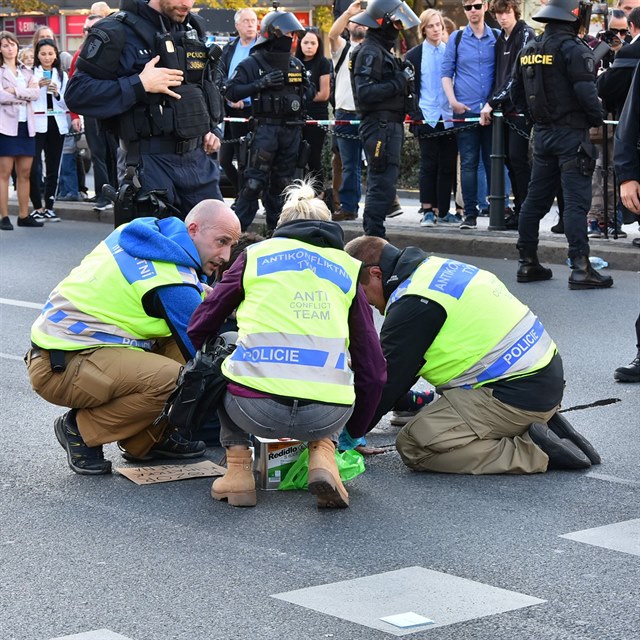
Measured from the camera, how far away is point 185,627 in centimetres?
393

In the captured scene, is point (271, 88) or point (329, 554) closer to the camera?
point (329, 554)

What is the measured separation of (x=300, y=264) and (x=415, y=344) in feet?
2.38

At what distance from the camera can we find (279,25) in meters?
12.1

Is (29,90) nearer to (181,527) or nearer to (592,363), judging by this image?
(592,363)

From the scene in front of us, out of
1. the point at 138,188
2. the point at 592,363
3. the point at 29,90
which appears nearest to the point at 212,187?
the point at 138,188

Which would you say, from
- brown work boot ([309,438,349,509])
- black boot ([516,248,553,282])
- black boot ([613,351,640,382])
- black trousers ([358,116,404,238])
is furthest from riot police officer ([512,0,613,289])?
brown work boot ([309,438,349,509])

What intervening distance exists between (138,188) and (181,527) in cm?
332

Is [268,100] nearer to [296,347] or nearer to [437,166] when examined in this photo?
[437,166]

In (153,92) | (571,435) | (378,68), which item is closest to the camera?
(571,435)

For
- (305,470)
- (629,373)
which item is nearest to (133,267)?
(305,470)

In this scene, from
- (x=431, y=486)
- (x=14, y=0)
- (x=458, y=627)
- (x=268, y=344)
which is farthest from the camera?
(x=14, y=0)

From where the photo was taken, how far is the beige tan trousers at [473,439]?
5.67 metres

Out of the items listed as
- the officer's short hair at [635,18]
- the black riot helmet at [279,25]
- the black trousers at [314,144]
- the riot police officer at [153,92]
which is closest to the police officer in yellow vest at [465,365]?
the riot police officer at [153,92]

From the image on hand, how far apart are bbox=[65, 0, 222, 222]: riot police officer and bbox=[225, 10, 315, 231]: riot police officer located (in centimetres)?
420
